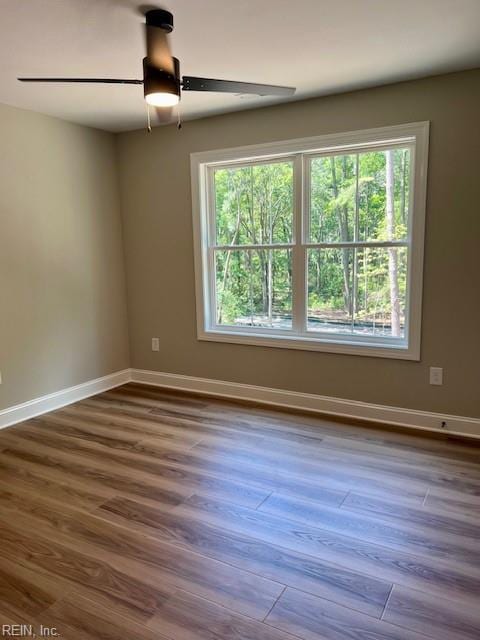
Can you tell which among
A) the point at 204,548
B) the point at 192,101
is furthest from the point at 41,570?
the point at 192,101

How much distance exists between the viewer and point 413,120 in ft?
9.89

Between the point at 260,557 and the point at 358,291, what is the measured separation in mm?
2165

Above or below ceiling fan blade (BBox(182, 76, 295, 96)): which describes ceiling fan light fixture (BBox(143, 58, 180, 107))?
below

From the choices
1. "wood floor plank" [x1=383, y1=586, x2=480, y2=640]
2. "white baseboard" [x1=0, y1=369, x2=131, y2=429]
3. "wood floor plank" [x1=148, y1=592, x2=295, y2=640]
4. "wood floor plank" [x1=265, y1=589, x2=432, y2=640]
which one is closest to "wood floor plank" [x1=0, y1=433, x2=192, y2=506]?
"white baseboard" [x1=0, y1=369, x2=131, y2=429]

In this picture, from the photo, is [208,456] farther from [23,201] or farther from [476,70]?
[476,70]

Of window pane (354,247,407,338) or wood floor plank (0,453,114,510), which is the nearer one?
wood floor plank (0,453,114,510)

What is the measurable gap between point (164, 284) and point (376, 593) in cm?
318

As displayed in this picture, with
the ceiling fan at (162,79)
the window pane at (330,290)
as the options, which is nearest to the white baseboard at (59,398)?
the window pane at (330,290)

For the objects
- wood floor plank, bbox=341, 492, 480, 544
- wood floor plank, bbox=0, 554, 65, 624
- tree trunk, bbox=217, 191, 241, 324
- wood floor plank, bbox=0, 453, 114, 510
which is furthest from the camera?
tree trunk, bbox=217, 191, 241, 324

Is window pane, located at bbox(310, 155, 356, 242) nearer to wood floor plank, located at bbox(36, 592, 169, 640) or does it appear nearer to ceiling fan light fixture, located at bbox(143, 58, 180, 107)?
ceiling fan light fixture, located at bbox(143, 58, 180, 107)

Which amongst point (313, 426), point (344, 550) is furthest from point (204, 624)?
point (313, 426)

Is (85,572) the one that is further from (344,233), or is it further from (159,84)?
(344,233)

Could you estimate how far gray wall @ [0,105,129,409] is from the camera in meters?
3.42

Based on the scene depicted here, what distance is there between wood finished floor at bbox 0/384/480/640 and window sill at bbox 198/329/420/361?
1.94 ft
